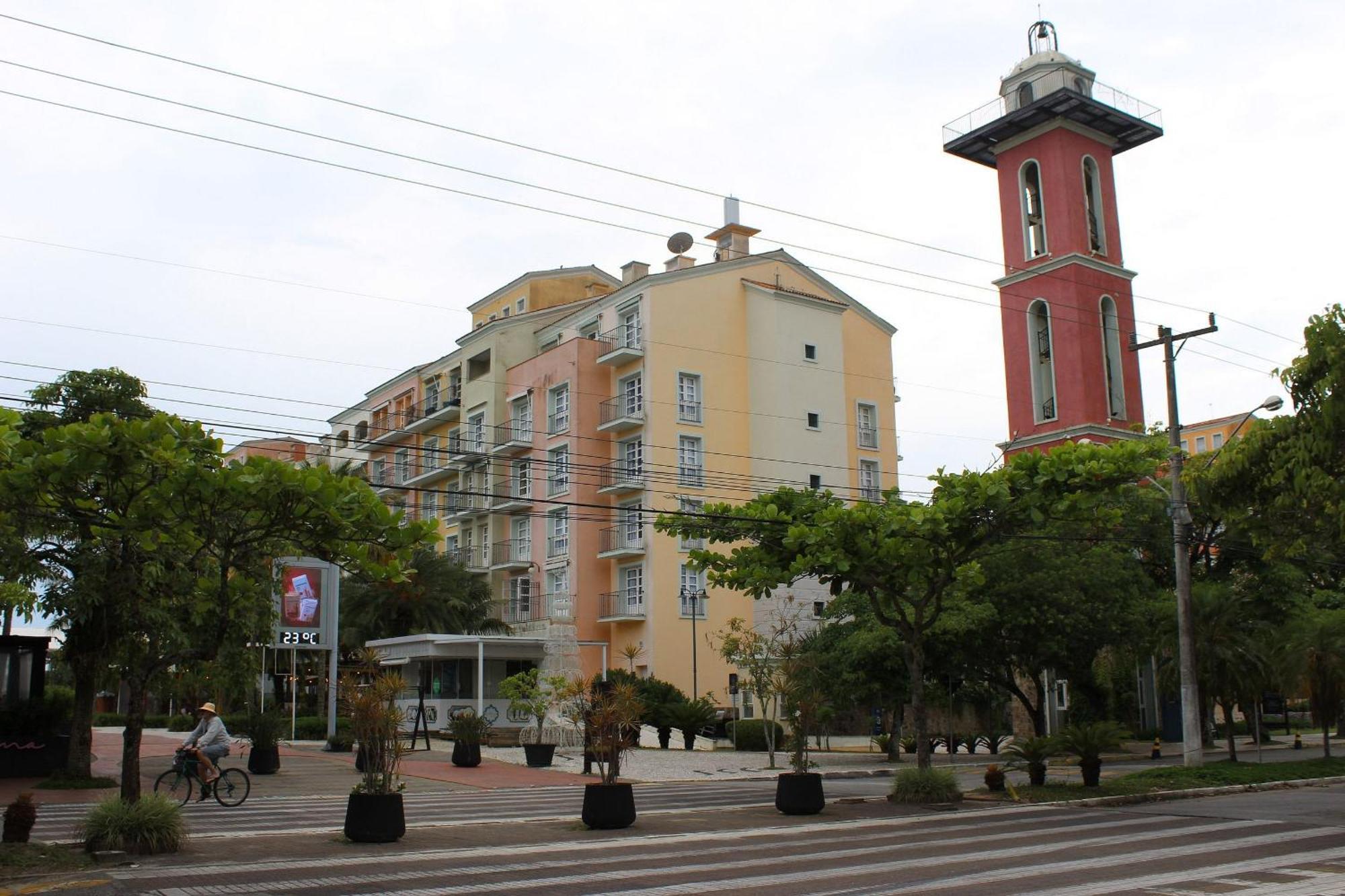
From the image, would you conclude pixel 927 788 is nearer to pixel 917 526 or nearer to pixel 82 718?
pixel 917 526

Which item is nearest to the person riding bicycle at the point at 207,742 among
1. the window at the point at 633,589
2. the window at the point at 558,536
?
the window at the point at 633,589

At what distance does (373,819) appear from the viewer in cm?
1483

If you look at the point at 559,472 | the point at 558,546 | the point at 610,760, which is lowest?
the point at 610,760

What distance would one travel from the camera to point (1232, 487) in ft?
62.5

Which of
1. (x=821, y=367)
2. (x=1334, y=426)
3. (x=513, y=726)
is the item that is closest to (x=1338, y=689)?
(x=1334, y=426)

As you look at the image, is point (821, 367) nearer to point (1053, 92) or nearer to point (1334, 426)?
point (1053, 92)

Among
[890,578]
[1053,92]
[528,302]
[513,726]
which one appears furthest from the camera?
[528,302]

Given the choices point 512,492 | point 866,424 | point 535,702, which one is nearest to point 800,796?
point 535,702

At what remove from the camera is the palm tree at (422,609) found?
4841 centimetres

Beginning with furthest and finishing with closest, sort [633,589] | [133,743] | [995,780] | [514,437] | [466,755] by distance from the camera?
[514,437] → [633,589] → [466,755] → [995,780] → [133,743]

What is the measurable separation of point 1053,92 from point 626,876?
41.8 meters

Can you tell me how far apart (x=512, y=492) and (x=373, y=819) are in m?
40.1

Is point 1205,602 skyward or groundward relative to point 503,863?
skyward

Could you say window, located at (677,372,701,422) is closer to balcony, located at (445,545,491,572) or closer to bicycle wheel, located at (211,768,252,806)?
balcony, located at (445,545,491,572)
